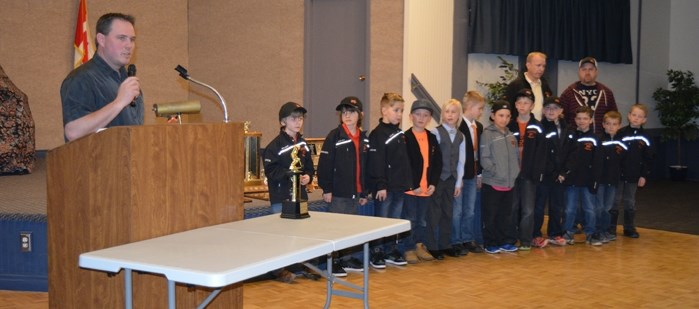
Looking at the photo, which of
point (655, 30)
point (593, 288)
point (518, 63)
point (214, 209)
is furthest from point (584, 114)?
point (655, 30)

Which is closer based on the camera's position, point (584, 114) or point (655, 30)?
point (584, 114)

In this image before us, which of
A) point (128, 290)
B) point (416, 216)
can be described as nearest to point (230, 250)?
point (128, 290)

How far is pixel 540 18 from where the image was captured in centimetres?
1012

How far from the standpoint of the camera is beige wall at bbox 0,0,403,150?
864 cm

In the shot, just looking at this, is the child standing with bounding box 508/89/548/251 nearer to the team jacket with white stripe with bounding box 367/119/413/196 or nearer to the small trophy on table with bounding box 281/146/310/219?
the team jacket with white stripe with bounding box 367/119/413/196

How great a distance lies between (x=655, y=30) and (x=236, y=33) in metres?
6.85

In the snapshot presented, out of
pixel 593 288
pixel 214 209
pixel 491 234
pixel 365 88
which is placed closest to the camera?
pixel 214 209

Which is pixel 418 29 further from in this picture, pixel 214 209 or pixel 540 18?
pixel 214 209

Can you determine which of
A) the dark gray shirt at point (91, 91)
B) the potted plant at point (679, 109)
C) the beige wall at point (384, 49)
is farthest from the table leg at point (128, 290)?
the potted plant at point (679, 109)

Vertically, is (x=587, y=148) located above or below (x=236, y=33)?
below

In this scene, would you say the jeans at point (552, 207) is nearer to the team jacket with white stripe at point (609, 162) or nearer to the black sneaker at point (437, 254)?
the team jacket with white stripe at point (609, 162)

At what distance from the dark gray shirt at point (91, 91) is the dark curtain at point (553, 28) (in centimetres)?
655

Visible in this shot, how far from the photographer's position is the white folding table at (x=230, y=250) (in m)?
2.55

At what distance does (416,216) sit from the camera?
620 centimetres
